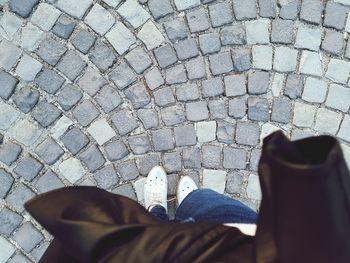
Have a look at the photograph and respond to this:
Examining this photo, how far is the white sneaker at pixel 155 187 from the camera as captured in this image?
3.45 m

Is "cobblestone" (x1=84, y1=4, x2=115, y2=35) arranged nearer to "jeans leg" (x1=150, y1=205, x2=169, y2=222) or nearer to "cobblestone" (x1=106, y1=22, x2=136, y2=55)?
"cobblestone" (x1=106, y1=22, x2=136, y2=55)

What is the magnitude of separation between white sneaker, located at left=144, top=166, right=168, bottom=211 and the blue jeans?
0.31m

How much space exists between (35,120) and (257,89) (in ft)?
4.87

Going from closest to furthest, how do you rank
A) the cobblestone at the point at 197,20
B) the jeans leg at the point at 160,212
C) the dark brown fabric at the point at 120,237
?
the dark brown fabric at the point at 120,237, the jeans leg at the point at 160,212, the cobblestone at the point at 197,20

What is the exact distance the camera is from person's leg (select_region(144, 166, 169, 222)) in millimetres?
3449

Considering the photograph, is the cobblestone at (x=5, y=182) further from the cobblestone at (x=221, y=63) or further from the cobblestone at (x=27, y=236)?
the cobblestone at (x=221, y=63)

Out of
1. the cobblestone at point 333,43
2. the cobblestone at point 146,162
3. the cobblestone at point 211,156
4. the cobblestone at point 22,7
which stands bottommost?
the cobblestone at point 211,156

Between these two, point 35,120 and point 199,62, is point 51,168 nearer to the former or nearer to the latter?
point 35,120

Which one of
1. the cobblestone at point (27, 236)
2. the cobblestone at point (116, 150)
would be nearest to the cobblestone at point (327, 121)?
the cobblestone at point (116, 150)

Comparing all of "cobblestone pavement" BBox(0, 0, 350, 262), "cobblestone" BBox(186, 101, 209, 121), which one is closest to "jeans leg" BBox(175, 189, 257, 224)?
"cobblestone pavement" BBox(0, 0, 350, 262)

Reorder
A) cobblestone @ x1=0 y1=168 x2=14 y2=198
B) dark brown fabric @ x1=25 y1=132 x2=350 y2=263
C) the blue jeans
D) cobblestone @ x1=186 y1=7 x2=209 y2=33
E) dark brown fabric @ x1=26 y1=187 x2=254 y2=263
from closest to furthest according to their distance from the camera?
dark brown fabric @ x1=25 y1=132 x2=350 y2=263 → dark brown fabric @ x1=26 y1=187 x2=254 y2=263 → the blue jeans → cobblestone @ x1=0 y1=168 x2=14 y2=198 → cobblestone @ x1=186 y1=7 x2=209 y2=33

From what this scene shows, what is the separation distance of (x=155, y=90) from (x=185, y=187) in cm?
69

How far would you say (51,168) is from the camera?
11.6 ft

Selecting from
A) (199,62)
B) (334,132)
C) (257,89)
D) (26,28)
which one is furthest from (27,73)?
(334,132)
